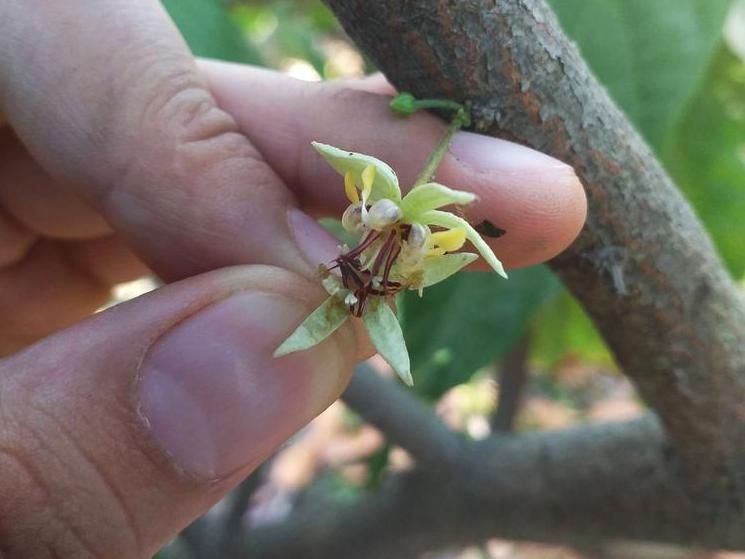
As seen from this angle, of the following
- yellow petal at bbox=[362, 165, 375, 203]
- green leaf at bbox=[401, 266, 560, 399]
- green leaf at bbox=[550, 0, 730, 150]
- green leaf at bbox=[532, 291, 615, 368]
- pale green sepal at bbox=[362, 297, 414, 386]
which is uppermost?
yellow petal at bbox=[362, 165, 375, 203]

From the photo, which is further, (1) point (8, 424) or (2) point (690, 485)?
(2) point (690, 485)

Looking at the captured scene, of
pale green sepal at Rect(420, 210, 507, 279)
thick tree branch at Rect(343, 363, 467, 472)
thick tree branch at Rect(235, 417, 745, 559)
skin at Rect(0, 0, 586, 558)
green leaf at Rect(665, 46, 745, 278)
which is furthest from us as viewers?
green leaf at Rect(665, 46, 745, 278)

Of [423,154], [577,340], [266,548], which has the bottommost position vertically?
[266,548]

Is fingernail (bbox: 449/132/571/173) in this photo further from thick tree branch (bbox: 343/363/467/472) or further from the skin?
thick tree branch (bbox: 343/363/467/472)

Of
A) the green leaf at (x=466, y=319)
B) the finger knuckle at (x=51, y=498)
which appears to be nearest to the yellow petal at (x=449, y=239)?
the finger knuckle at (x=51, y=498)

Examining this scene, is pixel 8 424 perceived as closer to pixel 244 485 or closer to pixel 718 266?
pixel 718 266

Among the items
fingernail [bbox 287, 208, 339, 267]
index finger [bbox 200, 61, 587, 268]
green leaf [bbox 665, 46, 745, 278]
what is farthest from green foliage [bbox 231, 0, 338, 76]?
green leaf [bbox 665, 46, 745, 278]

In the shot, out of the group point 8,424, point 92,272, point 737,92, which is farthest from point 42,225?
point 737,92
